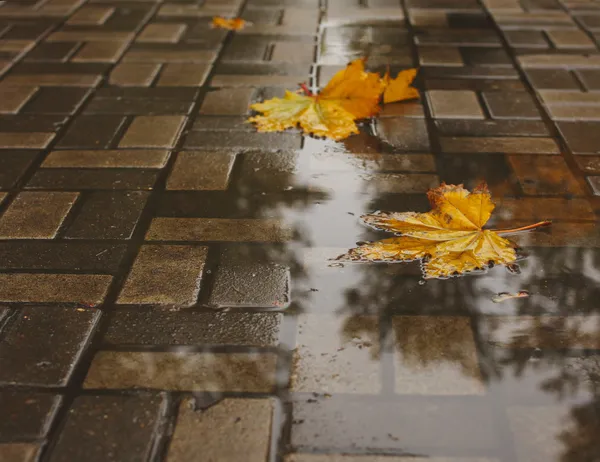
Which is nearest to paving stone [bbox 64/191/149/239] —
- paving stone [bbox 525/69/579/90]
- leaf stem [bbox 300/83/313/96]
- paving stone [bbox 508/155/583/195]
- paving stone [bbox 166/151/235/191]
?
paving stone [bbox 166/151/235/191]

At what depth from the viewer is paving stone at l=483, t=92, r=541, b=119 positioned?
3.01 m

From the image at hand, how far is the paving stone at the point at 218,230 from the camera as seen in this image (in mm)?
2270

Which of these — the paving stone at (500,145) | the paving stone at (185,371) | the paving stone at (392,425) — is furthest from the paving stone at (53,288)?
the paving stone at (500,145)

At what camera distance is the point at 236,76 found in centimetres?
343

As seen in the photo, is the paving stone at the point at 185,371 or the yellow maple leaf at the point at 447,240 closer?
the paving stone at the point at 185,371

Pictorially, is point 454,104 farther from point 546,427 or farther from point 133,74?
point 546,427

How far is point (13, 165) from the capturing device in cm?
274

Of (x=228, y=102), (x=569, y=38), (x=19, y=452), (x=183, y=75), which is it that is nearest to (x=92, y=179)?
(x=228, y=102)

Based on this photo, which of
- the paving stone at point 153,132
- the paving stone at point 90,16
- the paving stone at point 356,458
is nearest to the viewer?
the paving stone at point 356,458

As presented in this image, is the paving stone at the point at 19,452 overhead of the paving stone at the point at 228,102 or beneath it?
overhead

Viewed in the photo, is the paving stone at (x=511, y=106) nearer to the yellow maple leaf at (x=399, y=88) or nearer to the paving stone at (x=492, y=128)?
the paving stone at (x=492, y=128)

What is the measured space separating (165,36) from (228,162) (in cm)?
162

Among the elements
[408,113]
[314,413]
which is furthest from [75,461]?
[408,113]

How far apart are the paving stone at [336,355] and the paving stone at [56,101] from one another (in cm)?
188
